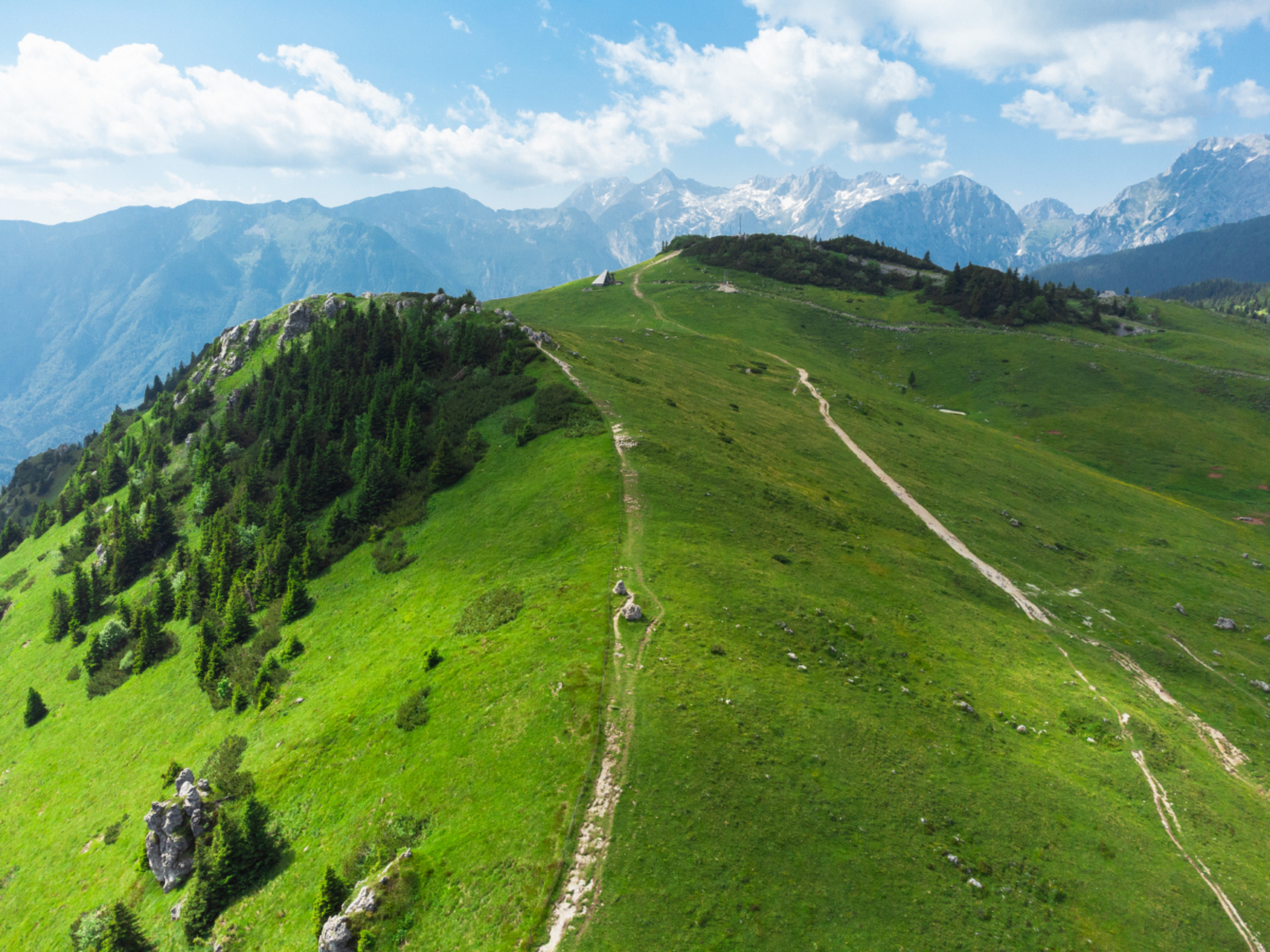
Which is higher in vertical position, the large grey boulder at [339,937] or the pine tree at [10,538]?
the large grey boulder at [339,937]

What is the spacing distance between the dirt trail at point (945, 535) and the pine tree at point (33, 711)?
10081 centimetres

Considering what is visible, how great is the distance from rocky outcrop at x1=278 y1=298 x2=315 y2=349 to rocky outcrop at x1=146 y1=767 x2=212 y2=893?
361 feet

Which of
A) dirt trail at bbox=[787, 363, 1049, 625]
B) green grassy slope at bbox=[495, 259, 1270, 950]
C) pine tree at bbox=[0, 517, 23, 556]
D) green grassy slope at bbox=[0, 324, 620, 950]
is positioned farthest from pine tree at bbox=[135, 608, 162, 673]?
pine tree at bbox=[0, 517, 23, 556]

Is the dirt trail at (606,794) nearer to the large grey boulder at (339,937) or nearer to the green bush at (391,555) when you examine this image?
the large grey boulder at (339,937)

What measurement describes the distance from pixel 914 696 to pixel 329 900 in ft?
106

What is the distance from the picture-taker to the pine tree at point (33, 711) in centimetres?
6016

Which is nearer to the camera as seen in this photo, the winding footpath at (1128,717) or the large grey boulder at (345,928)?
the large grey boulder at (345,928)

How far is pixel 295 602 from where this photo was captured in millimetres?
54562

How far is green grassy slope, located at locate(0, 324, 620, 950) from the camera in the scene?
78.9ft

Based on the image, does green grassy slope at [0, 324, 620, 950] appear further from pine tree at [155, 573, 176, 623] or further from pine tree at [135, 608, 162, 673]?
pine tree at [155, 573, 176, 623]

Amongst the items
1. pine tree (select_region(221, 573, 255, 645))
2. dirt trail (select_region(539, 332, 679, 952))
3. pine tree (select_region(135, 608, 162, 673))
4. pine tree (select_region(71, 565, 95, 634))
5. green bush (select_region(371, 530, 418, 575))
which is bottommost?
pine tree (select_region(71, 565, 95, 634))

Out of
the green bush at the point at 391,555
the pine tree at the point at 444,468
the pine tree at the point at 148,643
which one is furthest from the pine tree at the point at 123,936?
the pine tree at the point at 444,468

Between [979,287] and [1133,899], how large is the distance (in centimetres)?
18640

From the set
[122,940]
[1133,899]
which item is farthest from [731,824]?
[122,940]
